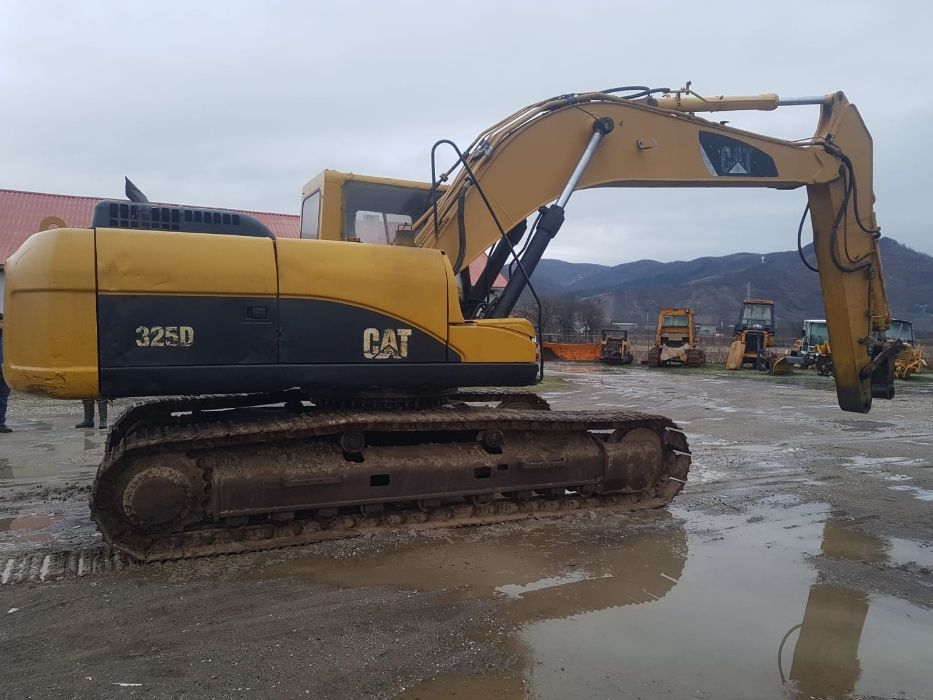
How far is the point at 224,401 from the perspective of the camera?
19.4 feet

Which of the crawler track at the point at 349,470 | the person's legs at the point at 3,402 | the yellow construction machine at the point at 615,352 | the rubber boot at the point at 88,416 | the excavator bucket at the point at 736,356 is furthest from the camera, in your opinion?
the yellow construction machine at the point at 615,352

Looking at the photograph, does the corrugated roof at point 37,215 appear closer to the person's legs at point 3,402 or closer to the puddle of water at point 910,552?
the person's legs at point 3,402

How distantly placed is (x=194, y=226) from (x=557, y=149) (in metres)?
3.14

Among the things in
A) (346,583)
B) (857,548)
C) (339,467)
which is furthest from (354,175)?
(857,548)

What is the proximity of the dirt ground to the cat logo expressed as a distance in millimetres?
1282

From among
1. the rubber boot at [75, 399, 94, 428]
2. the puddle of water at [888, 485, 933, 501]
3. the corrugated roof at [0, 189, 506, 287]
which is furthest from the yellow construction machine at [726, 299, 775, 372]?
the rubber boot at [75, 399, 94, 428]

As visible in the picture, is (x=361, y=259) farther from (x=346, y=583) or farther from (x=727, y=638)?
(x=727, y=638)

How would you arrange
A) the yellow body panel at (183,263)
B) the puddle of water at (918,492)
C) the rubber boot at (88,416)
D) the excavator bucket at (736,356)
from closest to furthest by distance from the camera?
the yellow body panel at (183,263), the puddle of water at (918,492), the rubber boot at (88,416), the excavator bucket at (736,356)

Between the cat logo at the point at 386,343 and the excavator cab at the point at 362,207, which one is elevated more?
the excavator cab at the point at 362,207

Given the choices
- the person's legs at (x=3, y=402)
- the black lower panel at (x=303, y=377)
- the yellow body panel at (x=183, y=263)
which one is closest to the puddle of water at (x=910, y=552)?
the black lower panel at (x=303, y=377)

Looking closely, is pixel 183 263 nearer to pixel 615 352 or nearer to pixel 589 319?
pixel 615 352

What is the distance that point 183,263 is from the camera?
4.53 metres

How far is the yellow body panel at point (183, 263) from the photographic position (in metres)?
4.41

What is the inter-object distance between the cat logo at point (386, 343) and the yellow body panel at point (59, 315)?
1679 millimetres
